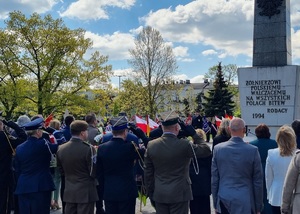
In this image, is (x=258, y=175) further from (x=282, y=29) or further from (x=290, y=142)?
(x=282, y=29)

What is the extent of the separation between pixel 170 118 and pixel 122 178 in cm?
105

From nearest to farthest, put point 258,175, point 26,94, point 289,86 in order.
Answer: point 258,175 → point 289,86 → point 26,94

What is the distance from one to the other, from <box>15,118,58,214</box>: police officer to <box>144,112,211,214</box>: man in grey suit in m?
1.55

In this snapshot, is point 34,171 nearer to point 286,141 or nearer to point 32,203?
point 32,203

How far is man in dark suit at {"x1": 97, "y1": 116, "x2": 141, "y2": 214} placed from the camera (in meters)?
4.90

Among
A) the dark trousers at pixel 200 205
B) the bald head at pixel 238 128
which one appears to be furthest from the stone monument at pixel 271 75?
the bald head at pixel 238 128

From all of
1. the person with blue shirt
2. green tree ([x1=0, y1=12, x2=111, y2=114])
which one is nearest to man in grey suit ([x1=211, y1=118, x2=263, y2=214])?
the person with blue shirt

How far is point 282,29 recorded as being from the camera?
10883 mm

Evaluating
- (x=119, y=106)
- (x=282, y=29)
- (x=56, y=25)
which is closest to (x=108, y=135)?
(x=282, y=29)

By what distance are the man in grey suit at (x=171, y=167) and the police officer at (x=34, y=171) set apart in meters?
1.55

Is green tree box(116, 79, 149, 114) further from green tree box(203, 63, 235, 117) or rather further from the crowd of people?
the crowd of people

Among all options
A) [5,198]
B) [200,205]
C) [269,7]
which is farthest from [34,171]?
[269,7]

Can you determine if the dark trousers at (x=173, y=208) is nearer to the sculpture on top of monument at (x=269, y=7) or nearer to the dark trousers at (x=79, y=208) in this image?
the dark trousers at (x=79, y=208)

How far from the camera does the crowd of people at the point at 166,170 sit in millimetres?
4398
